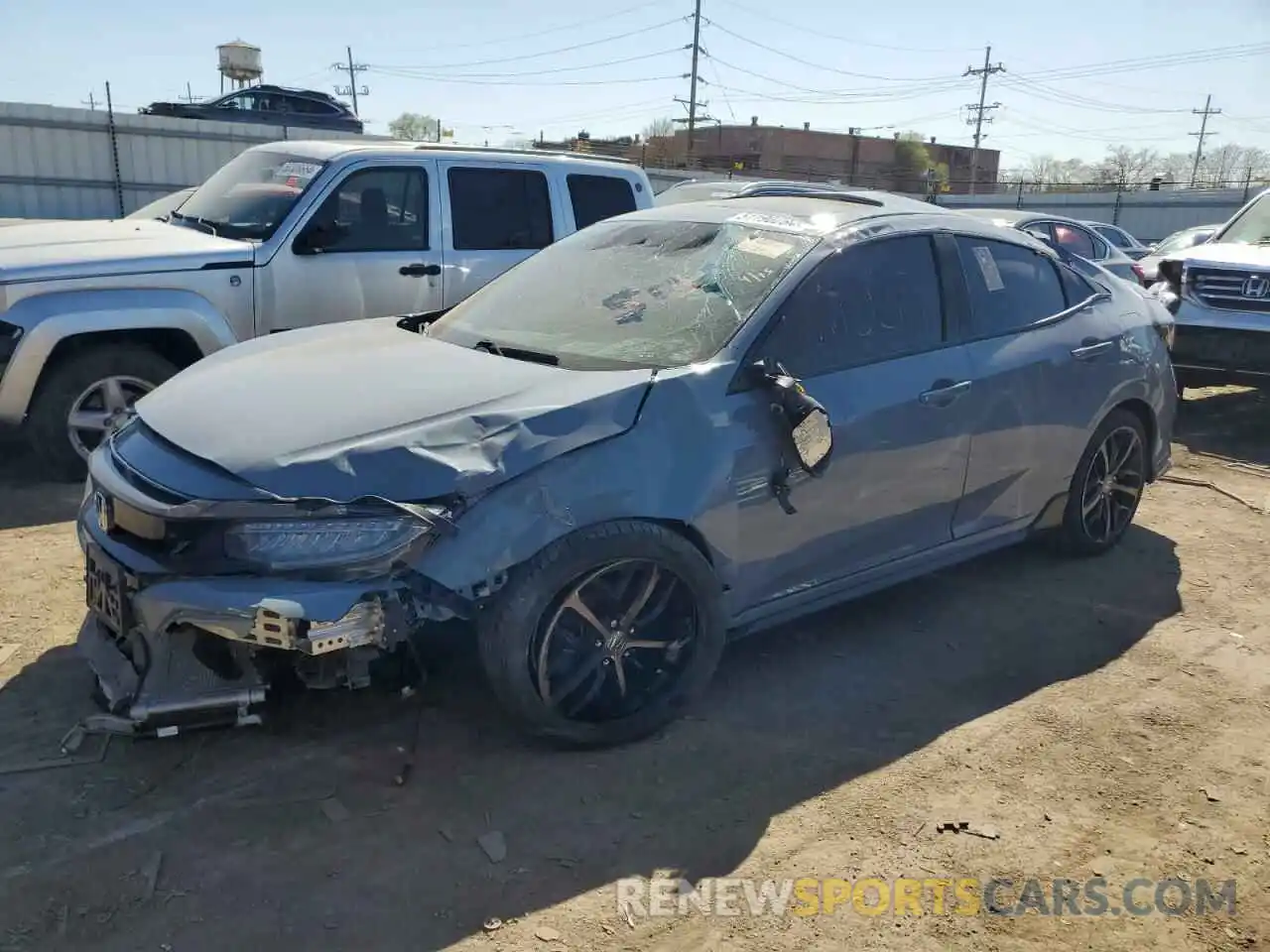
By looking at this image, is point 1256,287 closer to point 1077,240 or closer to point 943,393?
point 1077,240

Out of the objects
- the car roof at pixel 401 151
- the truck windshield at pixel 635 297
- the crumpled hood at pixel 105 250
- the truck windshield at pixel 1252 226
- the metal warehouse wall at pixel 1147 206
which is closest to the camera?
the truck windshield at pixel 635 297

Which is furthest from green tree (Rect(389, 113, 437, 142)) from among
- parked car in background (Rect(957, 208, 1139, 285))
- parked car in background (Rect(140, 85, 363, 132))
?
parked car in background (Rect(957, 208, 1139, 285))

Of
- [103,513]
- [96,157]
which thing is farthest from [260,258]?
[96,157]

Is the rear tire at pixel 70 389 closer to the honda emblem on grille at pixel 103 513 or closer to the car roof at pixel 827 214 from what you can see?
the honda emblem on grille at pixel 103 513

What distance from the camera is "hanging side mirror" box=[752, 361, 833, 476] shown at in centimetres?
336

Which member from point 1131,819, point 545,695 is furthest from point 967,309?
point 545,695

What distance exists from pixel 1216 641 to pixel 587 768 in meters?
2.86

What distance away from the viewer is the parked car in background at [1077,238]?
1151 centimetres

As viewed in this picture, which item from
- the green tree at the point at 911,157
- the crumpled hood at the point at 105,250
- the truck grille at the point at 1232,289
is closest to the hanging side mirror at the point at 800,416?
the crumpled hood at the point at 105,250

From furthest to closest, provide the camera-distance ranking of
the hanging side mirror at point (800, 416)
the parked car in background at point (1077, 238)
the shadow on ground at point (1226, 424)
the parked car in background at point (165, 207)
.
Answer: the parked car in background at point (1077, 238) → the shadow on ground at point (1226, 424) → the parked car in background at point (165, 207) → the hanging side mirror at point (800, 416)

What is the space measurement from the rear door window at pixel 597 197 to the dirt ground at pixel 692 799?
392 cm

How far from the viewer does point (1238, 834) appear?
302 cm

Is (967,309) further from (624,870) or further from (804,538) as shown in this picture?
(624,870)

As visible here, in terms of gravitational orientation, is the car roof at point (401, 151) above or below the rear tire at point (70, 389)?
above
